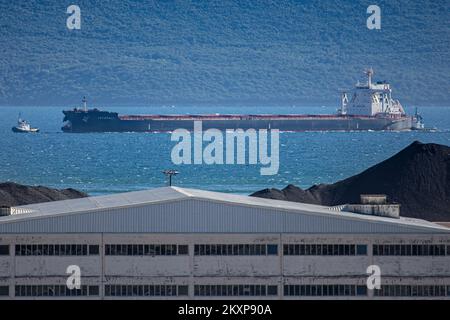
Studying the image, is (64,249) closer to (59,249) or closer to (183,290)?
(59,249)

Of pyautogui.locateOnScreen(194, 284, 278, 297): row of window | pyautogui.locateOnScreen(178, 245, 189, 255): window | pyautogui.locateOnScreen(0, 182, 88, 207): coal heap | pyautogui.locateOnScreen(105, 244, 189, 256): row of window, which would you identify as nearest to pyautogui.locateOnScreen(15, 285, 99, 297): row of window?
pyautogui.locateOnScreen(105, 244, 189, 256): row of window

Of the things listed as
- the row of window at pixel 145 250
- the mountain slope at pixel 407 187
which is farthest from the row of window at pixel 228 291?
the mountain slope at pixel 407 187

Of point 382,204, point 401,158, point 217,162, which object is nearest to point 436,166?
point 401,158

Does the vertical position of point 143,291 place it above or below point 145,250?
below

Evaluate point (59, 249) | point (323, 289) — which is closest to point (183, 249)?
point (59, 249)

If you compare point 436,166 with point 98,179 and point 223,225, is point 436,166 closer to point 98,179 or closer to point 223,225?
point 223,225

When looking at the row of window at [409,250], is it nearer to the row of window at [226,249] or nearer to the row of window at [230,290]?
the row of window at [226,249]
